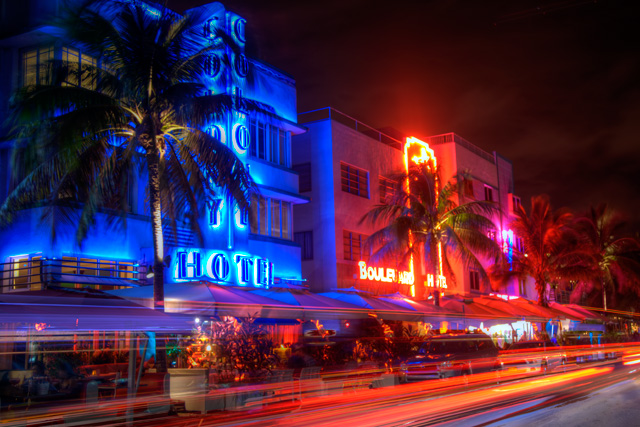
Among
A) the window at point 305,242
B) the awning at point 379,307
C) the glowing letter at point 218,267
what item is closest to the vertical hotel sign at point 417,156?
the window at point 305,242

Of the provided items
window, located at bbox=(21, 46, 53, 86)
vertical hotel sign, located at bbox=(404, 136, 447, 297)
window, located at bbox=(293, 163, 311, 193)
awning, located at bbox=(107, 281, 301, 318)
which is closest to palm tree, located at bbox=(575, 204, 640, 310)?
vertical hotel sign, located at bbox=(404, 136, 447, 297)

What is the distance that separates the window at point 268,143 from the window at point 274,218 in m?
1.71

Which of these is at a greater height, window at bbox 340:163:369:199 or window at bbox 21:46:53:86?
window at bbox 21:46:53:86

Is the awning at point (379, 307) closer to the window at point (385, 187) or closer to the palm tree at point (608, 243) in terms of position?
the window at point (385, 187)

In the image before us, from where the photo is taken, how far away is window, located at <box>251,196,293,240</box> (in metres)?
26.2

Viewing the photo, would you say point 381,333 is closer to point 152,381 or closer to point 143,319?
point 152,381

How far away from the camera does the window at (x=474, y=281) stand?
131 feet

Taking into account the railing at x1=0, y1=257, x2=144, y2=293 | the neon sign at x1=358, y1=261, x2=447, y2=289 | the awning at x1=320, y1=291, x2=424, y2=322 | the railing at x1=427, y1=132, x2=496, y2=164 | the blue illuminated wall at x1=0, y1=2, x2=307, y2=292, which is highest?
the railing at x1=427, y1=132, x2=496, y2=164

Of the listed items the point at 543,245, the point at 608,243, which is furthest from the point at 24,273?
the point at 608,243

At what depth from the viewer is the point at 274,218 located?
27.0 meters

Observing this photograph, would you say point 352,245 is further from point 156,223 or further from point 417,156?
point 156,223

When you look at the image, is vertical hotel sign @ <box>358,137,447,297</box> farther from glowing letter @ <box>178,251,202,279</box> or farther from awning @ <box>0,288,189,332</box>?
awning @ <box>0,288,189,332</box>

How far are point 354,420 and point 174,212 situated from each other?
8157mm

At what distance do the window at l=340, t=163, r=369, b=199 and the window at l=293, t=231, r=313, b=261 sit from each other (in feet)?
9.06
